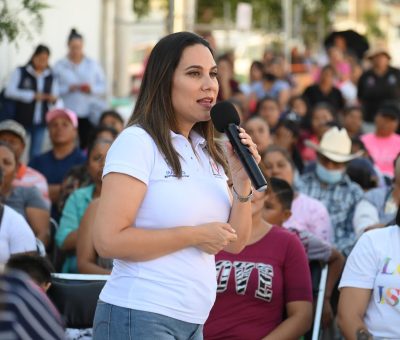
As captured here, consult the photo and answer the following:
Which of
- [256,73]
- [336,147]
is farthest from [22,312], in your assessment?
[256,73]

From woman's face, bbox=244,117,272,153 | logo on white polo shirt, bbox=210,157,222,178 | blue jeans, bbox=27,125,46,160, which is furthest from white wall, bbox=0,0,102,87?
logo on white polo shirt, bbox=210,157,222,178

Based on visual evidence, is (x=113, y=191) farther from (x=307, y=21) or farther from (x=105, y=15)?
(x=307, y=21)

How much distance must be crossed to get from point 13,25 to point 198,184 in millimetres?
5046

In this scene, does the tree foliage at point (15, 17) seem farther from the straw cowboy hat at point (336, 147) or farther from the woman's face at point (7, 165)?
the straw cowboy hat at point (336, 147)

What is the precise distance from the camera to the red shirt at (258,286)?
566 centimetres

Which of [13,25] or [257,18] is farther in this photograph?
[257,18]

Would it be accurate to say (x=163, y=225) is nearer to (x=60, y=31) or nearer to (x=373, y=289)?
(x=373, y=289)

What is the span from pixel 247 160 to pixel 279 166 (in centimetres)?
484

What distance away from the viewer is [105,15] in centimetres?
2119

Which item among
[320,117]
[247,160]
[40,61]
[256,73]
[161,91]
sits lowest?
[320,117]

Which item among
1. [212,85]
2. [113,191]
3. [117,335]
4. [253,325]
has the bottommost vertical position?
[253,325]

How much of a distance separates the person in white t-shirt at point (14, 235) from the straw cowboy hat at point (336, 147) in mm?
3921

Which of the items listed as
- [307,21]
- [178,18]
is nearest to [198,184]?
[178,18]

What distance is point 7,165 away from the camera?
7773mm
